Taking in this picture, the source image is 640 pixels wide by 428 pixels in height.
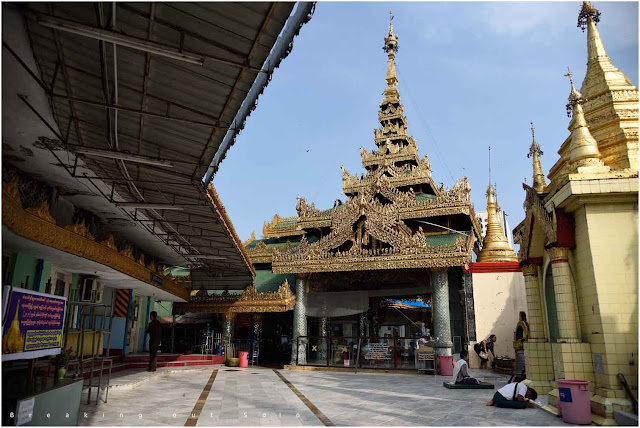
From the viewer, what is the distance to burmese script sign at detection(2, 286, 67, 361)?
513 cm

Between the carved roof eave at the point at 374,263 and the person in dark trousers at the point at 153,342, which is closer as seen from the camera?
the person in dark trousers at the point at 153,342

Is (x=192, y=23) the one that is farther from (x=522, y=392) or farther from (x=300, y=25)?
(x=522, y=392)

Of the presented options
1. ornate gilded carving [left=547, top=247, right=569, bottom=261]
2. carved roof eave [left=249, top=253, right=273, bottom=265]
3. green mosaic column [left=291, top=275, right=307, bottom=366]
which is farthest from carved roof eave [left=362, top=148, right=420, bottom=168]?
ornate gilded carving [left=547, top=247, right=569, bottom=261]

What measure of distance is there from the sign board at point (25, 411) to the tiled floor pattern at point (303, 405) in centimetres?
186

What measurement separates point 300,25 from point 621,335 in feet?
23.2

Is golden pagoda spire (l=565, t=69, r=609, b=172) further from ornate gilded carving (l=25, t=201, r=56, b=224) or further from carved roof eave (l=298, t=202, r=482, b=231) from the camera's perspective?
carved roof eave (l=298, t=202, r=482, b=231)

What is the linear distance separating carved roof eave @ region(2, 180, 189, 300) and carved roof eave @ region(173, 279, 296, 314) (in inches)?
245

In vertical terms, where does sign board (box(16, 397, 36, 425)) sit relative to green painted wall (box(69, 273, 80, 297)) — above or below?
below

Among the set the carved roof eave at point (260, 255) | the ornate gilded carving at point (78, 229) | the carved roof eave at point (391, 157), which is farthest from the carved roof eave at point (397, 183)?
the ornate gilded carving at point (78, 229)

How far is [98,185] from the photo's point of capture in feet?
33.7

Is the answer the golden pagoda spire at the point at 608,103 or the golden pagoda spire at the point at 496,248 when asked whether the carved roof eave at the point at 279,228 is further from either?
the golden pagoda spire at the point at 608,103

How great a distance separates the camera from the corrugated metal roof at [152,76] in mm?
4773

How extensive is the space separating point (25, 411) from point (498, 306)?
16.2 metres

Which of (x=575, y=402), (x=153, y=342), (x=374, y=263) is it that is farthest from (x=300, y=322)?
(x=575, y=402)
